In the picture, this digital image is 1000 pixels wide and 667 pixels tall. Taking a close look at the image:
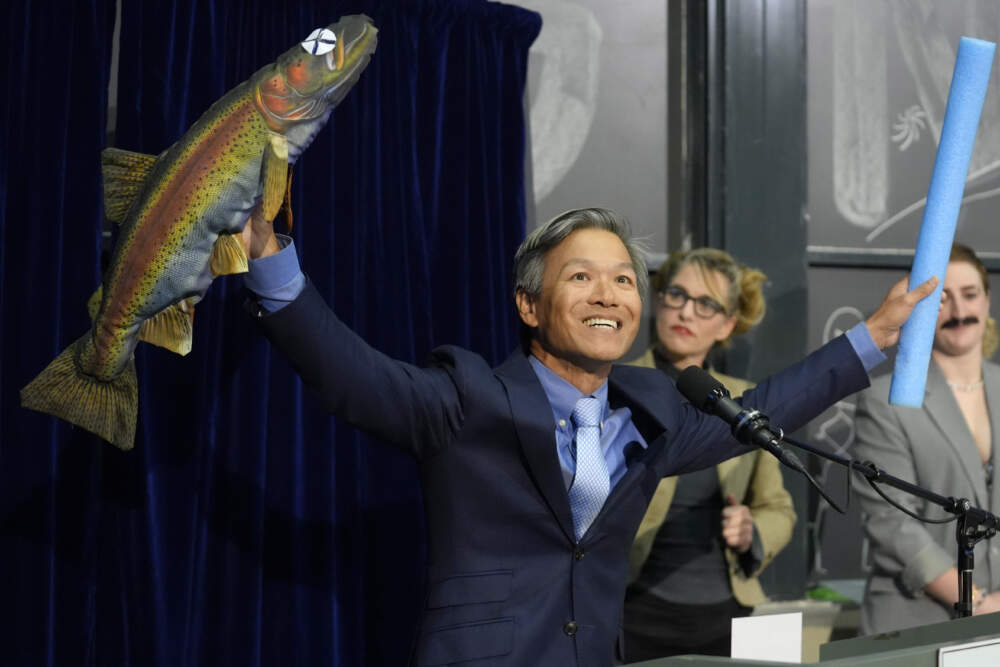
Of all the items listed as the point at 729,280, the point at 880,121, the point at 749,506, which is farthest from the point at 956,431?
the point at 880,121

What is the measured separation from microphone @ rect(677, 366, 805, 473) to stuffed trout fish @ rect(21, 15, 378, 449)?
2.34ft

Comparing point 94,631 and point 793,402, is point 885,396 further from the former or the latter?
point 94,631

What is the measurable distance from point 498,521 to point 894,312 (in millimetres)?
878

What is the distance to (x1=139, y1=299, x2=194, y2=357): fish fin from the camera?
1.79 m

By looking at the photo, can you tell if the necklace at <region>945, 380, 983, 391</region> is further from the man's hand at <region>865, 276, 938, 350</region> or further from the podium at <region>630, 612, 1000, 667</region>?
the podium at <region>630, 612, 1000, 667</region>

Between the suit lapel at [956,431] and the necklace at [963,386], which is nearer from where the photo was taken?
the suit lapel at [956,431]

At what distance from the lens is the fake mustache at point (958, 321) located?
10.5ft

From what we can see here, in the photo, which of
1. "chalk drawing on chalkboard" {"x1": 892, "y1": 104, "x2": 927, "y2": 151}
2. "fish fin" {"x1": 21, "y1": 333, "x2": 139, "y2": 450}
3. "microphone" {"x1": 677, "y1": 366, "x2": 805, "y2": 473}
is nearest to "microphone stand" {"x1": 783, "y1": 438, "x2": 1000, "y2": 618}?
"microphone" {"x1": 677, "y1": 366, "x2": 805, "y2": 473}

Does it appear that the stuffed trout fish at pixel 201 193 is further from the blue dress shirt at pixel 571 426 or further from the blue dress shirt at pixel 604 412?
the blue dress shirt at pixel 571 426

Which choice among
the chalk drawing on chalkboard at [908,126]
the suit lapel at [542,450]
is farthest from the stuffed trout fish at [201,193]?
the chalk drawing on chalkboard at [908,126]

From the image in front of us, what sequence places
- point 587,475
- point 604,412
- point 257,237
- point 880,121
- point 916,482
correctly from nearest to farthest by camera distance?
1. point 257,237
2. point 587,475
3. point 604,412
4. point 916,482
5. point 880,121

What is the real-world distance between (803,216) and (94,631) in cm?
253

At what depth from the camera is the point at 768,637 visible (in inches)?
66.3

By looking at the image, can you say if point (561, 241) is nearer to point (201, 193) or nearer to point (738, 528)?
point (201, 193)
